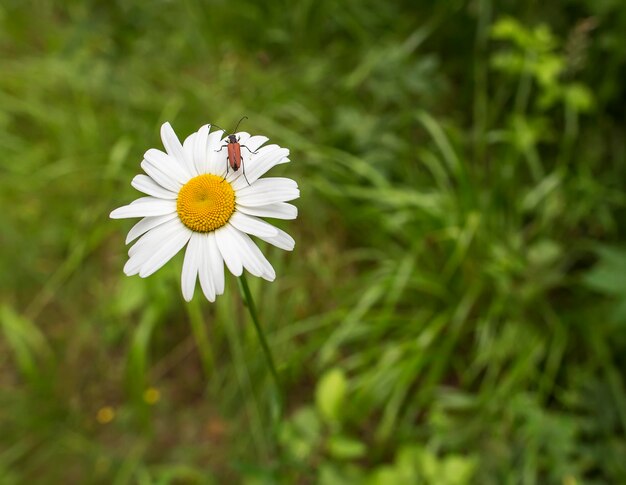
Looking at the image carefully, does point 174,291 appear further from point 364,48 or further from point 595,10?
point 595,10

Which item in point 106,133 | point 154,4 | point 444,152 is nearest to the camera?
point 444,152

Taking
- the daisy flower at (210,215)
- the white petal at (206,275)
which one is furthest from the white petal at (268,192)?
the white petal at (206,275)

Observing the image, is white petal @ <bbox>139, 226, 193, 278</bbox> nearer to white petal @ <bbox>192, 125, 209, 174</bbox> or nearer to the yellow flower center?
the yellow flower center

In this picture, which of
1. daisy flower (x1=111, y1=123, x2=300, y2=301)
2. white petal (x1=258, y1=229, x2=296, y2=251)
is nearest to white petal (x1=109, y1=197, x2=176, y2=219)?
daisy flower (x1=111, y1=123, x2=300, y2=301)

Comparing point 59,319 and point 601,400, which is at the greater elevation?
point 59,319

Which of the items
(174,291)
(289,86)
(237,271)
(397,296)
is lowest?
(397,296)

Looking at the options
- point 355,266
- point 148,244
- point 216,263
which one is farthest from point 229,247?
point 355,266

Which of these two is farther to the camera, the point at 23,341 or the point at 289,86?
the point at 289,86

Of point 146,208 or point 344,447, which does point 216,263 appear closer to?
point 146,208

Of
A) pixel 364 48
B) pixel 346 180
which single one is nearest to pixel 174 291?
pixel 346 180
